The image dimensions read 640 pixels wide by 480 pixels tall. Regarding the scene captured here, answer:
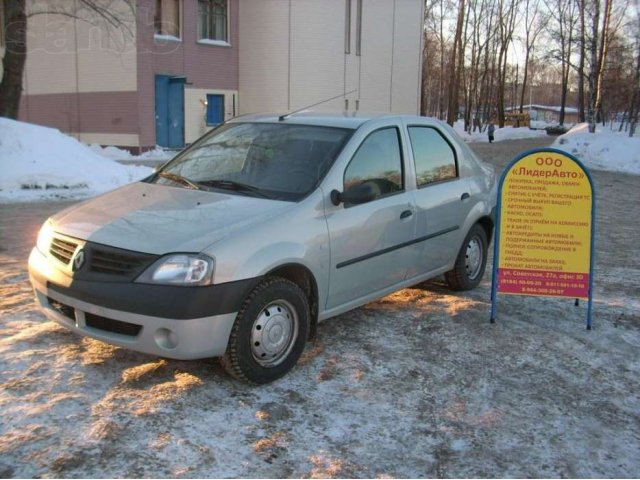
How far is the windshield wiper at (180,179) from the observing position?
15.2ft

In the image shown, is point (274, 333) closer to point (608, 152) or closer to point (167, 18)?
A: point (608, 152)

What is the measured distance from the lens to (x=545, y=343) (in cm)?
493

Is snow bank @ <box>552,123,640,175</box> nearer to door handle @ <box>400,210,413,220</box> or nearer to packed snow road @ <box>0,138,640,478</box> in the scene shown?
packed snow road @ <box>0,138,640,478</box>

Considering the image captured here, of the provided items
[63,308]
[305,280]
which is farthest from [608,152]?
[63,308]

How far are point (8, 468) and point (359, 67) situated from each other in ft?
88.1

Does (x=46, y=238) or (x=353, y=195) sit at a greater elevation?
(x=353, y=195)

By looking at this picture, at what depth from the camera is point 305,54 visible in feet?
84.3

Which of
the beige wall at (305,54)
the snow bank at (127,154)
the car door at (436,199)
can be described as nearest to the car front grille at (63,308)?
the car door at (436,199)

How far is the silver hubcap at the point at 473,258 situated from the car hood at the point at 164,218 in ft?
8.39

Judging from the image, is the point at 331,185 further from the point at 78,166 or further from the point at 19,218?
the point at 78,166

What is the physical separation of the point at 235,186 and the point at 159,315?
129 centimetres

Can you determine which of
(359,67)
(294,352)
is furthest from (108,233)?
(359,67)

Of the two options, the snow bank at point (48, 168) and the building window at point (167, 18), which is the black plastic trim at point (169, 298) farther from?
the building window at point (167, 18)

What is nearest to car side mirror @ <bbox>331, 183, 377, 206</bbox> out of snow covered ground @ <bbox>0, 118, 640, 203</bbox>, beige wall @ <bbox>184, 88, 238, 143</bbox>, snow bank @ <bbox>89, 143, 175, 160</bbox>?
snow covered ground @ <bbox>0, 118, 640, 203</bbox>
